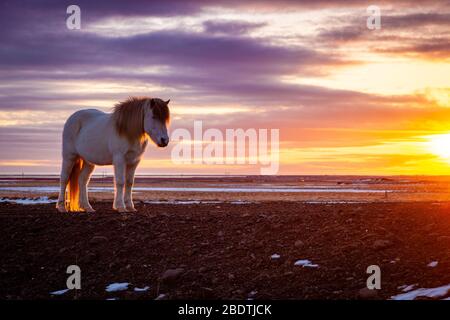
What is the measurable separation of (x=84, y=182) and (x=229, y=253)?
Result: 784 centimetres

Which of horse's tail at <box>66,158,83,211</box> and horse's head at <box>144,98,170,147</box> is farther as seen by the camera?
horse's tail at <box>66,158,83,211</box>

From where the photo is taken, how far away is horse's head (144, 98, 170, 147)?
570 inches

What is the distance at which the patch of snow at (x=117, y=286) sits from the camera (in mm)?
9000

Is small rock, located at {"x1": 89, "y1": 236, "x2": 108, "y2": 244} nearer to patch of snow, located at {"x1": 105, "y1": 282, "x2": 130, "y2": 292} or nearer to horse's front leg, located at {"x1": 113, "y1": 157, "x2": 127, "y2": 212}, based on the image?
patch of snow, located at {"x1": 105, "y1": 282, "x2": 130, "y2": 292}

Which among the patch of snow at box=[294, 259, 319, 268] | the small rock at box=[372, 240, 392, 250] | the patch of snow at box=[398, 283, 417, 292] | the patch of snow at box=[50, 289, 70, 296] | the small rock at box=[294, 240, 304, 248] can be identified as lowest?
the patch of snow at box=[50, 289, 70, 296]

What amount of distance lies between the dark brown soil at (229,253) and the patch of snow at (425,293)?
188 millimetres

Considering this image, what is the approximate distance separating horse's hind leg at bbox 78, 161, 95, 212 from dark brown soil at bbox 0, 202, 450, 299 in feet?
10.5

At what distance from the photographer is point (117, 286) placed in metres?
9.11

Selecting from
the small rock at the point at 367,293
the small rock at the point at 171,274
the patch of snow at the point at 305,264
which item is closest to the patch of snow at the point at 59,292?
the small rock at the point at 171,274

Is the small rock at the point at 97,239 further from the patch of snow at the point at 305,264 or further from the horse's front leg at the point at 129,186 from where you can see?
the patch of snow at the point at 305,264

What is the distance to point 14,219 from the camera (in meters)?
13.1

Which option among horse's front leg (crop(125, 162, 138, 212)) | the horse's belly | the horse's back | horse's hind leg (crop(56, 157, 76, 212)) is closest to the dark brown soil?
horse's front leg (crop(125, 162, 138, 212))

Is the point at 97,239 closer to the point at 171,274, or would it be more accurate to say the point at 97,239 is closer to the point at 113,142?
the point at 171,274
